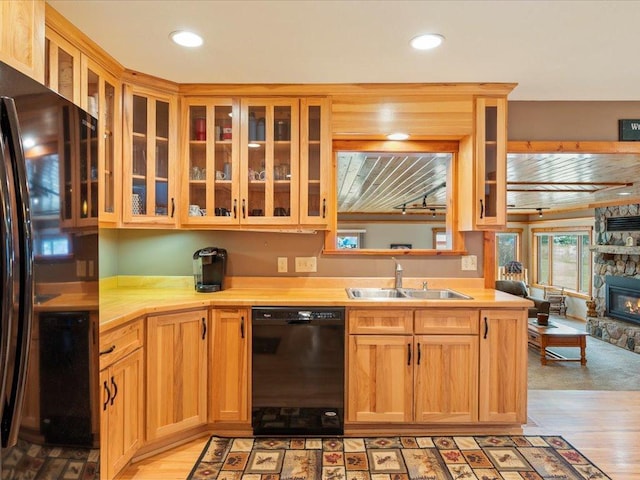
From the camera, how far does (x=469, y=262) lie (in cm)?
300

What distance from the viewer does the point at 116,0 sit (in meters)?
1.73

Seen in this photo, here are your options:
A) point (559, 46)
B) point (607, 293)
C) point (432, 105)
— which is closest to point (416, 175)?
point (432, 105)

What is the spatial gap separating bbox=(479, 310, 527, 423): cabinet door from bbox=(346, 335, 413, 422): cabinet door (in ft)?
1.56

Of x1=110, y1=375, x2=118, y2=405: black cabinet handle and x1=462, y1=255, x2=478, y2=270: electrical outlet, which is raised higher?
x1=462, y1=255, x2=478, y2=270: electrical outlet

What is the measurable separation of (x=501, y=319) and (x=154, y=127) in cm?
260

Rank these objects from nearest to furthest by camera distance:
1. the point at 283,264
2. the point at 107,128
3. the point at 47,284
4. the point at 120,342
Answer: the point at 47,284 → the point at 120,342 → the point at 107,128 → the point at 283,264

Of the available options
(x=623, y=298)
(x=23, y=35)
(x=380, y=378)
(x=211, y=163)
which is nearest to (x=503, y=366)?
(x=380, y=378)

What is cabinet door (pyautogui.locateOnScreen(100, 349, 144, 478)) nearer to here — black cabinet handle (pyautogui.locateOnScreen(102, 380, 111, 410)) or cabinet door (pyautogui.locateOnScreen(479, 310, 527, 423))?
black cabinet handle (pyautogui.locateOnScreen(102, 380, 111, 410))

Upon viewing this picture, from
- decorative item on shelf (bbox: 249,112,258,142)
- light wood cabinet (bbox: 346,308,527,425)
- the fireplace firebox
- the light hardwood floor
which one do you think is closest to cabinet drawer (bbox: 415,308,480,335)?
light wood cabinet (bbox: 346,308,527,425)

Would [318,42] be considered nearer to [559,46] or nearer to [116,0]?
[116,0]

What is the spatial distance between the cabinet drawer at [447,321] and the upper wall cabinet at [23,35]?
7.40 feet

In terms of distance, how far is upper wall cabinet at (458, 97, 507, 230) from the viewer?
2693 millimetres

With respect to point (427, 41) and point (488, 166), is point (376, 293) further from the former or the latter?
point (427, 41)

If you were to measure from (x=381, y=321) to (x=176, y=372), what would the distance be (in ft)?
4.22
